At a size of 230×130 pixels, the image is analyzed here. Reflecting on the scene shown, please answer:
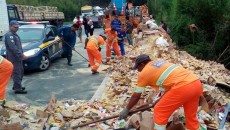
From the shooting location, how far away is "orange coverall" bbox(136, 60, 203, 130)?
14.9ft

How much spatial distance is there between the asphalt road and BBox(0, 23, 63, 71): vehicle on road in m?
0.38

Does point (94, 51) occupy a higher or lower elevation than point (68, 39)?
lower

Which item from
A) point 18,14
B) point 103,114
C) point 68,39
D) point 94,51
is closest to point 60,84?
point 94,51

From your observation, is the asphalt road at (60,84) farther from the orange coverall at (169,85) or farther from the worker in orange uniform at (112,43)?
the orange coverall at (169,85)

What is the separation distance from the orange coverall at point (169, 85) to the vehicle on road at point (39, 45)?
249 inches

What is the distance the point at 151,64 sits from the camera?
15.3 ft

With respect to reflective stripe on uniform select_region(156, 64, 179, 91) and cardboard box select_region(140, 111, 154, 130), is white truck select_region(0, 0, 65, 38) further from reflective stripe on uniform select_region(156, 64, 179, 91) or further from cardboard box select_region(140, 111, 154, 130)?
reflective stripe on uniform select_region(156, 64, 179, 91)

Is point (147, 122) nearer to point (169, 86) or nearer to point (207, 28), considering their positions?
point (169, 86)

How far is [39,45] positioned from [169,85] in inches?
275

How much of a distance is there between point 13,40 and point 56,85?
195cm

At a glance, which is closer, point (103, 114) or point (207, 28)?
point (103, 114)

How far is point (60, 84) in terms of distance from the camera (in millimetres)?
9406

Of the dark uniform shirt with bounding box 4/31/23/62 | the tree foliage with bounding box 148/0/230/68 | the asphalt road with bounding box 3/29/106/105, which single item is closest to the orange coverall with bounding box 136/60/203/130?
the asphalt road with bounding box 3/29/106/105

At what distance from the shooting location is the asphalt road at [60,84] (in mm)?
8086
